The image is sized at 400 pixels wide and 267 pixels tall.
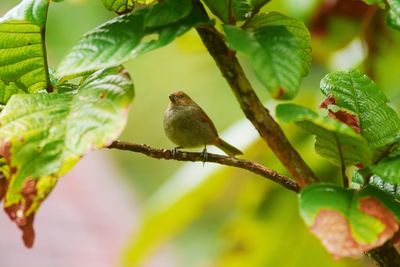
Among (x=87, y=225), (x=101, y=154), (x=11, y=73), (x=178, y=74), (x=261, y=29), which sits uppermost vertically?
(x=261, y=29)

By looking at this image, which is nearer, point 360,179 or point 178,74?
point 360,179

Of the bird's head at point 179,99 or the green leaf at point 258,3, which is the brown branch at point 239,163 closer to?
the green leaf at point 258,3

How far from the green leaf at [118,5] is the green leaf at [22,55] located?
0.08 meters

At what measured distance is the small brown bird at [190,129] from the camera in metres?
1.76

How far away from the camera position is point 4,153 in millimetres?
720

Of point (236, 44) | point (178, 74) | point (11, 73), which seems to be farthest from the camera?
point (178, 74)

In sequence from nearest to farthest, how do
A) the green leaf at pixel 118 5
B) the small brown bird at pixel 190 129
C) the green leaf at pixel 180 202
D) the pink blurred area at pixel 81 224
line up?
the green leaf at pixel 118 5 < the small brown bird at pixel 190 129 < the green leaf at pixel 180 202 < the pink blurred area at pixel 81 224

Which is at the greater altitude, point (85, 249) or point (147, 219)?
point (147, 219)

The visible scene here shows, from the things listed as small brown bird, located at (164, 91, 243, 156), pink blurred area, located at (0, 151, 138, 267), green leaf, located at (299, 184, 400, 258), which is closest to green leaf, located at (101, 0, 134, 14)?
green leaf, located at (299, 184, 400, 258)

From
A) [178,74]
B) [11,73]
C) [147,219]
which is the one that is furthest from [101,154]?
[11,73]

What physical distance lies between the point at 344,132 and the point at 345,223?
0.09 meters

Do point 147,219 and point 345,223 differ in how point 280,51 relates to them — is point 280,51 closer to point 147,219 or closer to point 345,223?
point 345,223

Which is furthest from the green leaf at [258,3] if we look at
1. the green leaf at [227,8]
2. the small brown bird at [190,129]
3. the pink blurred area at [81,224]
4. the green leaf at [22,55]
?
the pink blurred area at [81,224]

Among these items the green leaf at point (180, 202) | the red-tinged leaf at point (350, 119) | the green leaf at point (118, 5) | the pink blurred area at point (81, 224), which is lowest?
the pink blurred area at point (81, 224)
